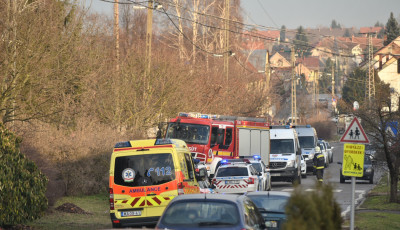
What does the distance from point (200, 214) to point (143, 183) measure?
5814 mm

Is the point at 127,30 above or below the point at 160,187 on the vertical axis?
above

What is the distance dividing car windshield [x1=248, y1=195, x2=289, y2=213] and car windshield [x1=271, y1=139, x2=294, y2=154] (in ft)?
75.8

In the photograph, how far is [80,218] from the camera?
1964cm

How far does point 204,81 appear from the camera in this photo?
46906mm

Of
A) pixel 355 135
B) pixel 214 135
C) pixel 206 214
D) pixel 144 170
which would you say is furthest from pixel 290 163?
pixel 206 214

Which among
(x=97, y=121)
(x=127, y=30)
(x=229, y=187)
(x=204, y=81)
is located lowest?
(x=229, y=187)

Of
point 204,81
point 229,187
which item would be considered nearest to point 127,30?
point 204,81

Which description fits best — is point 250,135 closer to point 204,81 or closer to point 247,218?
point 204,81

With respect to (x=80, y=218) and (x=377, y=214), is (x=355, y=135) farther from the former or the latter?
(x=80, y=218)

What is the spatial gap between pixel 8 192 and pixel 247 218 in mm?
5889

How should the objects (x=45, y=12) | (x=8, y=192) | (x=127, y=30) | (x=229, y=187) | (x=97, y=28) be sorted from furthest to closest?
(x=127, y=30), (x=97, y=28), (x=229, y=187), (x=45, y=12), (x=8, y=192)

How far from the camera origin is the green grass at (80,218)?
17.6 m

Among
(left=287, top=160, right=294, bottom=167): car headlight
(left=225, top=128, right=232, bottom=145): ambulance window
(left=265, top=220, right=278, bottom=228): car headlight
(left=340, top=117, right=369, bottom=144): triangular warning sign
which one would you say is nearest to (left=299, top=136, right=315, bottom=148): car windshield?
(left=287, top=160, right=294, bottom=167): car headlight

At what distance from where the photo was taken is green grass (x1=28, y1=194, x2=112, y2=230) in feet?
57.9
